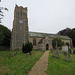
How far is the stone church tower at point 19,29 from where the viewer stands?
24819 millimetres

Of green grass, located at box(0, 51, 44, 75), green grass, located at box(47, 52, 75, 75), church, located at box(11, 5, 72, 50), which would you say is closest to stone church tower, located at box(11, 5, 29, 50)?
church, located at box(11, 5, 72, 50)

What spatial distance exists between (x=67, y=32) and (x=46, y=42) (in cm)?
2533

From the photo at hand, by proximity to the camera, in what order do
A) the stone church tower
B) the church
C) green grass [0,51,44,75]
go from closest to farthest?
green grass [0,51,44,75]
the stone church tower
the church

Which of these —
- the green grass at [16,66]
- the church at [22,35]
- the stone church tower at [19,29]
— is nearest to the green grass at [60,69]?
the green grass at [16,66]

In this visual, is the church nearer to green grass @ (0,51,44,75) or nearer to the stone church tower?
the stone church tower

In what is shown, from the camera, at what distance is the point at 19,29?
26531mm

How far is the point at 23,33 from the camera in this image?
86.8 ft

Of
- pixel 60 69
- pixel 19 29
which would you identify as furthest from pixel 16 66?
pixel 19 29

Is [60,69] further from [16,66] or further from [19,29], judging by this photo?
[19,29]

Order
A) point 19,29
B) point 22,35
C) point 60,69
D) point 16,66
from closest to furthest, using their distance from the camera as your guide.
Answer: point 60,69 → point 16,66 → point 22,35 → point 19,29

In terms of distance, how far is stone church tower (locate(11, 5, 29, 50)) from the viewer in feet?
81.4

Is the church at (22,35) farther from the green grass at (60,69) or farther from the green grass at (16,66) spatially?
the green grass at (60,69)

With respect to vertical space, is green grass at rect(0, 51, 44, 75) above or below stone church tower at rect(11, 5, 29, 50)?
below

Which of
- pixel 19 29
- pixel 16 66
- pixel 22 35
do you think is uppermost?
pixel 19 29
